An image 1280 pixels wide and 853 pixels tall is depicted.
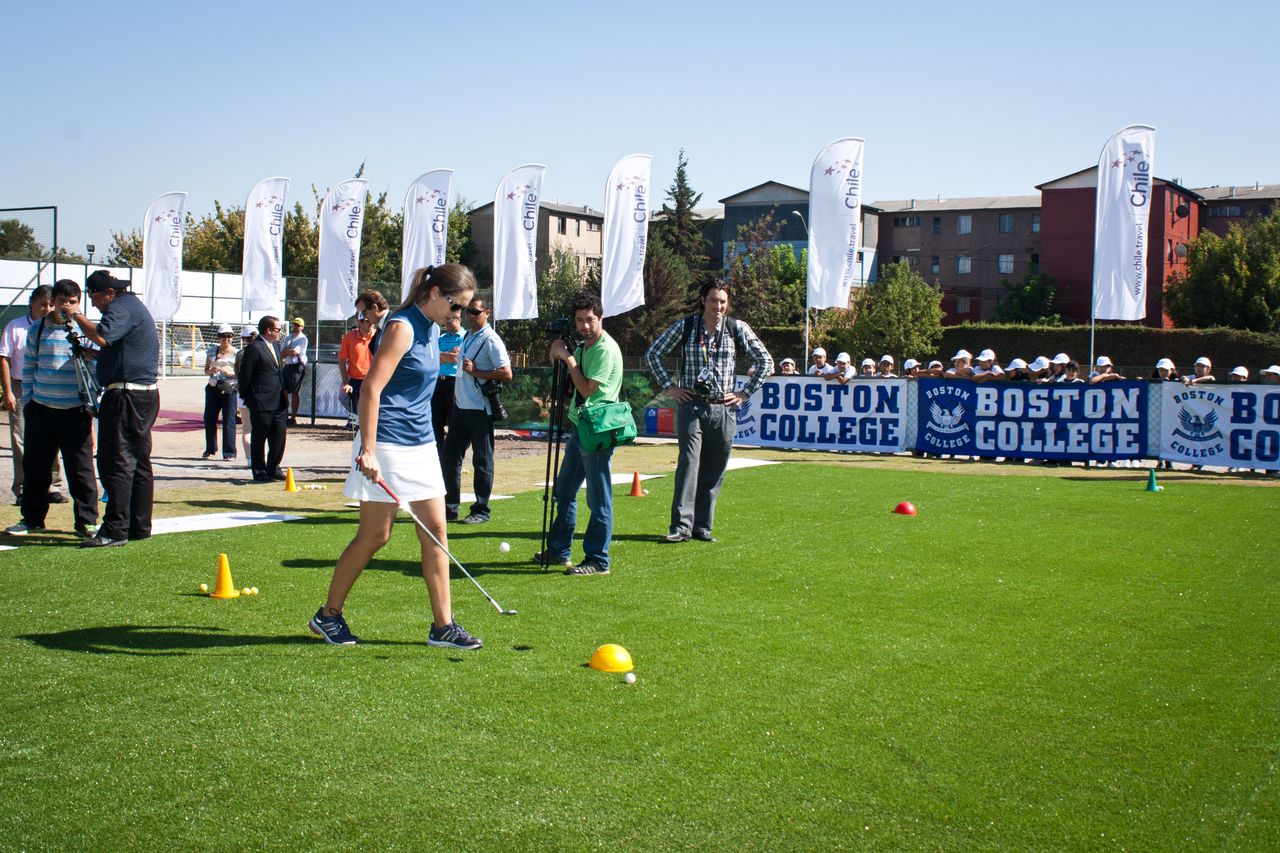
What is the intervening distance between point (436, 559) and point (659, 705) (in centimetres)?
149

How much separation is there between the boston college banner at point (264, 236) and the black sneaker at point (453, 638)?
2255 centimetres

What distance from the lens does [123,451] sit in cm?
846

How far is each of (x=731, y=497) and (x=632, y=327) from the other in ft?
109

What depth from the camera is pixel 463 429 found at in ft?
34.4

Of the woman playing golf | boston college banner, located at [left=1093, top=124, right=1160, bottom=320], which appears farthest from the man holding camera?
boston college banner, located at [left=1093, top=124, right=1160, bottom=320]

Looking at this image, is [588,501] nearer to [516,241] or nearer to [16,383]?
[16,383]

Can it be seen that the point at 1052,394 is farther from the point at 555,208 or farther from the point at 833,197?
the point at 555,208

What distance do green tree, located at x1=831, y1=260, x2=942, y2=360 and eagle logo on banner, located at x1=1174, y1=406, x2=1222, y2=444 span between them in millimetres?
29608

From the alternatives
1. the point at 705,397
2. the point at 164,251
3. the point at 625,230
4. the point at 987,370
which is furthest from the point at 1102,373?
the point at 164,251

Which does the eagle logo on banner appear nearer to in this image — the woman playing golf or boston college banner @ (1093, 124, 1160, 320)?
boston college banner @ (1093, 124, 1160, 320)

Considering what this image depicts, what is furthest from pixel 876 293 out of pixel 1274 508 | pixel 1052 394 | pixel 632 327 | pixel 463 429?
pixel 463 429

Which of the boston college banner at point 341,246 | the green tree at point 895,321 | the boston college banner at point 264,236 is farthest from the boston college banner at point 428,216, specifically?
the green tree at point 895,321

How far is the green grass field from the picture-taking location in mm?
3684

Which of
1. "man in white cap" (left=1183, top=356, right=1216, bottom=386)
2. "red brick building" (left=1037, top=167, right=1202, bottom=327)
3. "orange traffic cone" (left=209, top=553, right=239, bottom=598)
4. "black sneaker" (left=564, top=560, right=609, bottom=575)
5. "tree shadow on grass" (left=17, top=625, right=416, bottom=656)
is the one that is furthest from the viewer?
"red brick building" (left=1037, top=167, right=1202, bottom=327)
